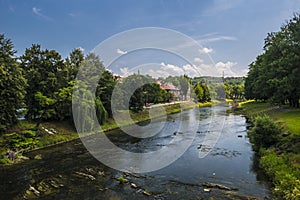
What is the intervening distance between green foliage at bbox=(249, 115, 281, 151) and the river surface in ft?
5.80

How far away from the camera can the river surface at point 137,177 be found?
1314 cm

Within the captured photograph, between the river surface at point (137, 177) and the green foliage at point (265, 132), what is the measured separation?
177cm

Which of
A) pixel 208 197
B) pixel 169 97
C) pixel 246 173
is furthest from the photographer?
pixel 169 97

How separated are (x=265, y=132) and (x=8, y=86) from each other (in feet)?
81.8

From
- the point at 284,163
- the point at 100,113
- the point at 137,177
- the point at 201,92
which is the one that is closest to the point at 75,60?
the point at 100,113

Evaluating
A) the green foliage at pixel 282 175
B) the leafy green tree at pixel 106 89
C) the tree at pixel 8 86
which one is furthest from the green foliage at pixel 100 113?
the green foliage at pixel 282 175

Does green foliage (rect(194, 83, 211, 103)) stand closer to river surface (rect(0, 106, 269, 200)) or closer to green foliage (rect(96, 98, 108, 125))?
green foliage (rect(96, 98, 108, 125))

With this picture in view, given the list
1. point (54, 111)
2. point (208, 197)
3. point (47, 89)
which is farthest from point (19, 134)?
point (208, 197)

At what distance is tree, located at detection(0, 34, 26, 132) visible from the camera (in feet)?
77.2

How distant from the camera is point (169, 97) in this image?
250ft

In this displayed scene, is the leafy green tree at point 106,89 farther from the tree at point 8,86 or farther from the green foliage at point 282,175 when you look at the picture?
the green foliage at point 282,175

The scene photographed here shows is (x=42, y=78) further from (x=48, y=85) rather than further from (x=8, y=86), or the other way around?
(x=8, y=86)

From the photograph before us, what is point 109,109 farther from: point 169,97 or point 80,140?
point 169,97

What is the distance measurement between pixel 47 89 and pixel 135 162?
18374mm
